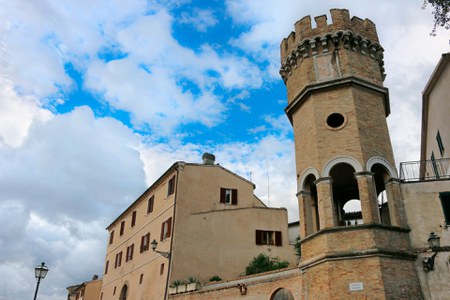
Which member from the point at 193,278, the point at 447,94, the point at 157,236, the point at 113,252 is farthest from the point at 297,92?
the point at 113,252

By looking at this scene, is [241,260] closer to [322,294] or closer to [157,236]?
[157,236]

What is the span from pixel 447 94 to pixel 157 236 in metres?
19.5

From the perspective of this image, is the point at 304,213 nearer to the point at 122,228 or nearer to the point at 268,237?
the point at 268,237

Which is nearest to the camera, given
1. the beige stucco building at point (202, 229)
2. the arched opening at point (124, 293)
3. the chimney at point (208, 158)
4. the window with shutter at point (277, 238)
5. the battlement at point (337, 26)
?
the battlement at point (337, 26)

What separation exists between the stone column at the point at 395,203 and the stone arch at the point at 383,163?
264 mm

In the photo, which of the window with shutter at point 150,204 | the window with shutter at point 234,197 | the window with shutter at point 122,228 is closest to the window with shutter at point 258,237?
the window with shutter at point 234,197

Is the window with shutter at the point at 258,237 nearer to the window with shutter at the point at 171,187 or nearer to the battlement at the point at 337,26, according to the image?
the window with shutter at the point at 171,187

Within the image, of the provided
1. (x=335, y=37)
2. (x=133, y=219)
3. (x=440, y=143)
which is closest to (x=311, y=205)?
(x=335, y=37)

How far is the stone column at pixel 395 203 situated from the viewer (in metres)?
14.7

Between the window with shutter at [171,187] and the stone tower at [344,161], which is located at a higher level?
the window with shutter at [171,187]

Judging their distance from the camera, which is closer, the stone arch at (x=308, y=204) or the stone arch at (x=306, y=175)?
the stone arch at (x=306, y=175)

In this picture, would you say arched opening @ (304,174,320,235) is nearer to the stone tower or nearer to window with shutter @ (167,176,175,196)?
the stone tower

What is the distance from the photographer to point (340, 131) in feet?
52.5

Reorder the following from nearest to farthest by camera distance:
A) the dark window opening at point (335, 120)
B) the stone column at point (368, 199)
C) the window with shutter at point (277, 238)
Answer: the stone column at point (368, 199), the dark window opening at point (335, 120), the window with shutter at point (277, 238)
